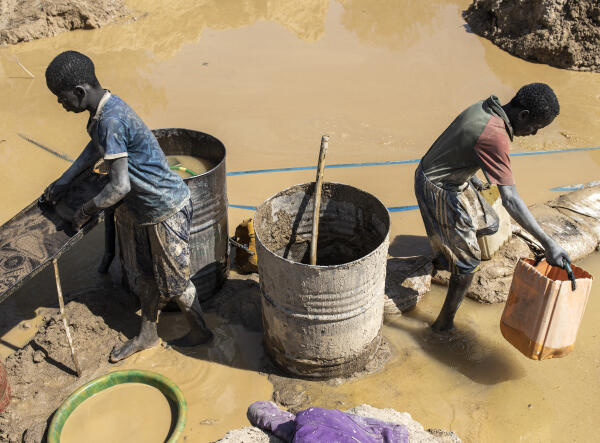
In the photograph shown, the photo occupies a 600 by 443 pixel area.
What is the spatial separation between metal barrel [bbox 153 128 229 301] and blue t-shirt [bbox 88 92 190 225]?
347 millimetres

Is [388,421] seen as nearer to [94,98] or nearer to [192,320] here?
[192,320]

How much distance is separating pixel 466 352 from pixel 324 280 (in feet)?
5.14

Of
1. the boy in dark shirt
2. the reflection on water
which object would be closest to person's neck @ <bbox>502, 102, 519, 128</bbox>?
the boy in dark shirt

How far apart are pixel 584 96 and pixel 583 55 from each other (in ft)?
4.10

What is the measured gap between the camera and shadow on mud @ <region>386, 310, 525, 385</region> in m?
3.78

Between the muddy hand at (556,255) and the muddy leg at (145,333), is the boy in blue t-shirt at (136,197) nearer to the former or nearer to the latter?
the muddy leg at (145,333)

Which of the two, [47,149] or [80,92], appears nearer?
[80,92]

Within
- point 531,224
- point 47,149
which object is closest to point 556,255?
point 531,224

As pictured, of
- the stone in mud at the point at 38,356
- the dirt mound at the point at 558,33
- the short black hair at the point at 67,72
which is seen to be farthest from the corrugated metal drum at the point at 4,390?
the dirt mound at the point at 558,33

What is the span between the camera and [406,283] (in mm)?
4402

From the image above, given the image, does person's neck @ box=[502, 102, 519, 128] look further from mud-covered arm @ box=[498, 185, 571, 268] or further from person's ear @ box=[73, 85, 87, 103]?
person's ear @ box=[73, 85, 87, 103]

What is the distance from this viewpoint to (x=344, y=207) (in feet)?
12.6

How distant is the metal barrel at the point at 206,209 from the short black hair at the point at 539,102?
2.12 meters

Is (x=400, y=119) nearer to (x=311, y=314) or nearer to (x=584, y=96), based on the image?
(x=584, y=96)
